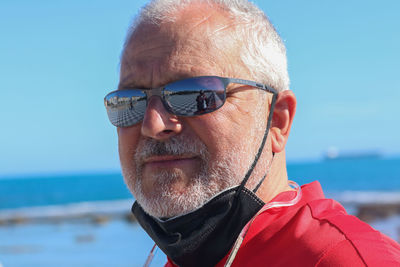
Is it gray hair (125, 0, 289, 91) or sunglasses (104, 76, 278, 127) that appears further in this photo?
gray hair (125, 0, 289, 91)

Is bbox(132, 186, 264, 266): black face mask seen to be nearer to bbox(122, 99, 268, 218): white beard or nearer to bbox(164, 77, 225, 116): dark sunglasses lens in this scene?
bbox(122, 99, 268, 218): white beard

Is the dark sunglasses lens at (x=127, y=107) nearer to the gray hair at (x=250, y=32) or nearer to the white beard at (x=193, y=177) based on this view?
the white beard at (x=193, y=177)

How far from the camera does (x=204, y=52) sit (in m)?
1.99

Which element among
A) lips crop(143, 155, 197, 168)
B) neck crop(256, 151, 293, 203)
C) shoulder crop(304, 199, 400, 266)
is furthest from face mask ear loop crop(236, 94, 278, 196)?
shoulder crop(304, 199, 400, 266)

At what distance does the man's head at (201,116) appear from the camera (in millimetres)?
1903

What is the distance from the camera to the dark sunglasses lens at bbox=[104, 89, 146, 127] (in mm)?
2062

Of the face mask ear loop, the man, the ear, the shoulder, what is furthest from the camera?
the ear

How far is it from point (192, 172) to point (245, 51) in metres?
0.63

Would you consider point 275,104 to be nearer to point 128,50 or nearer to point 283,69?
point 283,69

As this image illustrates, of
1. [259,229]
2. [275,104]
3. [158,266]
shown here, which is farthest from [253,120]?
[158,266]

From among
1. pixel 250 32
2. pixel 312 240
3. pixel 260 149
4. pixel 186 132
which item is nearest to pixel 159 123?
pixel 186 132

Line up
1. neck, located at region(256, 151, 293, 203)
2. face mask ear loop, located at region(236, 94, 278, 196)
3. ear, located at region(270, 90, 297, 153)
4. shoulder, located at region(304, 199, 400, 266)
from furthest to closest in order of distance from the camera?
ear, located at region(270, 90, 297, 153)
neck, located at region(256, 151, 293, 203)
face mask ear loop, located at region(236, 94, 278, 196)
shoulder, located at region(304, 199, 400, 266)

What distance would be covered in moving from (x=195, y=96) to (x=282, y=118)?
49cm

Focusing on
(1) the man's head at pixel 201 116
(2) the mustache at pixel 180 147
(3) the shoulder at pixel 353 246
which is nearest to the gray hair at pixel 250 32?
(1) the man's head at pixel 201 116
